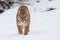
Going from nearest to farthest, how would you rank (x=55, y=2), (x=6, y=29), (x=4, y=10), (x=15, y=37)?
(x=15, y=37), (x=6, y=29), (x=4, y=10), (x=55, y=2)

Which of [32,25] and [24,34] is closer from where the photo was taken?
[24,34]

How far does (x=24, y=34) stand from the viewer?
8453mm

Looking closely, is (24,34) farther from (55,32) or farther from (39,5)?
(39,5)

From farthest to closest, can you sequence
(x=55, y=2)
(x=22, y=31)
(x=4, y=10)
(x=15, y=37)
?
(x=55, y=2), (x=4, y=10), (x=22, y=31), (x=15, y=37)

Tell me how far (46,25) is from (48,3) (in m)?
5.99

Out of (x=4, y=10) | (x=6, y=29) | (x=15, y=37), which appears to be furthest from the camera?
(x=4, y=10)

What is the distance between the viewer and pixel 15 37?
318 inches

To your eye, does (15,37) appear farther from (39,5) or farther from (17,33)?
(39,5)

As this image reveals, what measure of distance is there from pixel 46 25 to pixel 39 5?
18.9ft

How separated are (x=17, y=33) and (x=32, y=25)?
1447mm

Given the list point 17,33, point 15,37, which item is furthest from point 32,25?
point 15,37

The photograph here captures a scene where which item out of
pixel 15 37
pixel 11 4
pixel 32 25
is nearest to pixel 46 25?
pixel 32 25

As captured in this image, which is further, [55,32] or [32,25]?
[32,25]

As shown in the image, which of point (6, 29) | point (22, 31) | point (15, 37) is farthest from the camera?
point (6, 29)
